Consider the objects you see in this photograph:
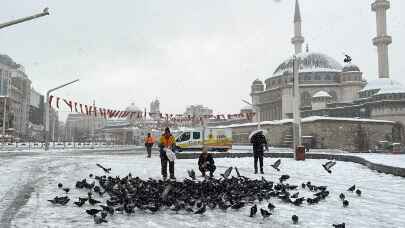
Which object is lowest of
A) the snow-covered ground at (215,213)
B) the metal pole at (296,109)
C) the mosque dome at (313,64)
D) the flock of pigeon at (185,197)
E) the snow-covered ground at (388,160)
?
the snow-covered ground at (215,213)

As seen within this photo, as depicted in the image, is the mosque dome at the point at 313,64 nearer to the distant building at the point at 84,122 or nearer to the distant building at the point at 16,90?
the distant building at the point at 16,90

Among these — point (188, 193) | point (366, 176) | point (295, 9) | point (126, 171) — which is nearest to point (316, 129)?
point (366, 176)

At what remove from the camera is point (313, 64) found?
78.6m

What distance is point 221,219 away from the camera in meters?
6.96

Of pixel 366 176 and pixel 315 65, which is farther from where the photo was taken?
pixel 315 65

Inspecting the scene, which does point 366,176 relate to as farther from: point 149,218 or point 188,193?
point 149,218

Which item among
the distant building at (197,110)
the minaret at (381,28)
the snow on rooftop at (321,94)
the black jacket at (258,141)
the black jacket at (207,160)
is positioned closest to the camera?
the black jacket at (207,160)

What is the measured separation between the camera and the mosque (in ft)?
191

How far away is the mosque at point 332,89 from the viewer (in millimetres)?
58094

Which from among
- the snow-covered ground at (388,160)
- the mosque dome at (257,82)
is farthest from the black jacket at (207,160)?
the mosque dome at (257,82)

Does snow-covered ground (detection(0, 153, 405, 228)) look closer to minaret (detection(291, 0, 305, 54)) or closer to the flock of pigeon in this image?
the flock of pigeon

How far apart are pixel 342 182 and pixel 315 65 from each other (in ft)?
230

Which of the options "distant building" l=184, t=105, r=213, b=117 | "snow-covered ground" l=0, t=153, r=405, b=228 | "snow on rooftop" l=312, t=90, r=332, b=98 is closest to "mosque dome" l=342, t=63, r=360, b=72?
"snow on rooftop" l=312, t=90, r=332, b=98

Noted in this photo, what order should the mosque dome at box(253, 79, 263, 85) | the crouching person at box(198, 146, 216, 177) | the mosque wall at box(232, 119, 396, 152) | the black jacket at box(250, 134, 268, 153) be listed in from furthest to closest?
the mosque dome at box(253, 79, 263, 85) → the mosque wall at box(232, 119, 396, 152) → the black jacket at box(250, 134, 268, 153) → the crouching person at box(198, 146, 216, 177)
